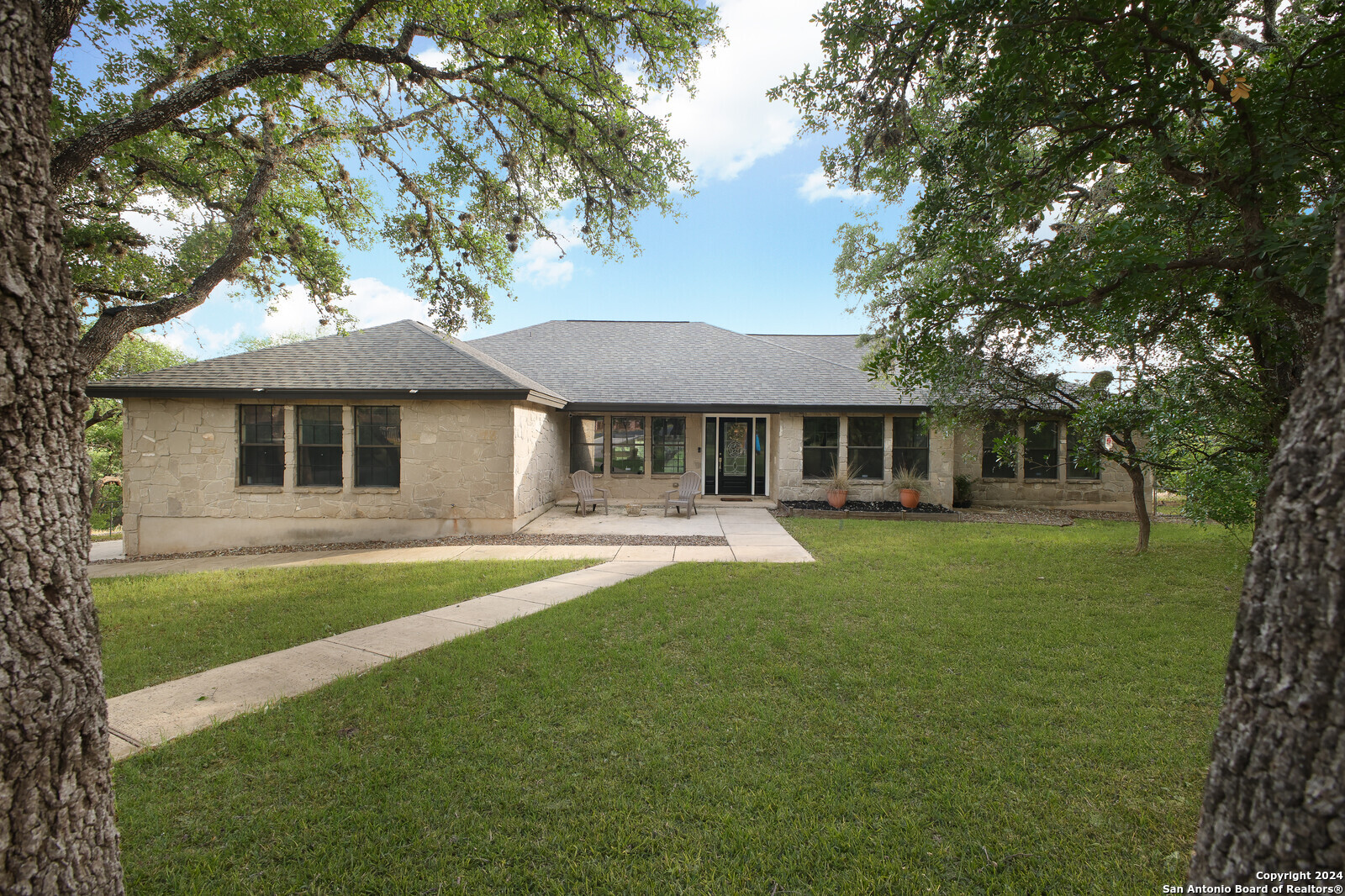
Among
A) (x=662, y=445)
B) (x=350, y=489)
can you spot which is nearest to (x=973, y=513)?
(x=662, y=445)

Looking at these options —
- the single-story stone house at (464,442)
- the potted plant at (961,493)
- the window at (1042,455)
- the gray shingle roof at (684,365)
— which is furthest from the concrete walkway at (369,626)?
the window at (1042,455)

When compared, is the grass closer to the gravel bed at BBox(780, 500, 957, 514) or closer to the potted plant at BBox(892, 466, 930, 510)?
the gravel bed at BBox(780, 500, 957, 514)

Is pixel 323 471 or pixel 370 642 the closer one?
pixel 370 642

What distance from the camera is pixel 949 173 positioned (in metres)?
5.54

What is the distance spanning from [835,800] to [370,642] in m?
4.32

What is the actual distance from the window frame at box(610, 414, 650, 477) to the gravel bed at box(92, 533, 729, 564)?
5234 millimetres

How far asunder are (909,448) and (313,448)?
47.0 feet

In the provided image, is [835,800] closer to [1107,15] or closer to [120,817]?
[120,817]

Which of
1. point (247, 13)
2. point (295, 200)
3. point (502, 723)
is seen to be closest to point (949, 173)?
point (502, 723)

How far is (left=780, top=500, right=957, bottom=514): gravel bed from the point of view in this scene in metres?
13.2

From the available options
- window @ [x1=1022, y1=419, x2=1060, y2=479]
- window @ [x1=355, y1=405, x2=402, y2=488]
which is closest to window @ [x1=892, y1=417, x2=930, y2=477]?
window @ [x1=1022, y1=419, x2=1060, y2=479]

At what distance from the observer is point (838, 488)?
1380 cm

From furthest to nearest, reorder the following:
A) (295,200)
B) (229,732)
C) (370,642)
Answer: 1. (295,200)
2. (370,642)
3. (229,732)

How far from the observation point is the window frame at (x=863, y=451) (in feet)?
48.1
